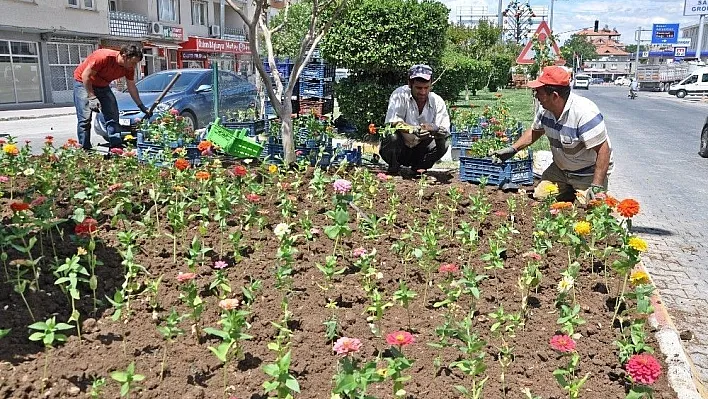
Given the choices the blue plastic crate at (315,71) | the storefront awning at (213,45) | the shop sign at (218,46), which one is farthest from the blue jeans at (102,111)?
the shop sign at (218,46)

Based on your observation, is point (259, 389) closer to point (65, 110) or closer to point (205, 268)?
point (205, 268)

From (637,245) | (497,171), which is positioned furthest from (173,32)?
(637,245)

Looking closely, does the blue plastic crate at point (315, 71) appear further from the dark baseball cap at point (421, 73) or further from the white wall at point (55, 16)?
the white wall at point (55, 16)

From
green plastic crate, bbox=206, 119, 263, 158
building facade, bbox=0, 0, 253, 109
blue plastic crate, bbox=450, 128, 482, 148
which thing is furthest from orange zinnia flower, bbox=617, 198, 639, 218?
building facade, bbox=0, 0, 253, 109

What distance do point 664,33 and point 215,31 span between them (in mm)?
78677

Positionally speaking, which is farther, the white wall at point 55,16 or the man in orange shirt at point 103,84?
the white wall at point 55,16

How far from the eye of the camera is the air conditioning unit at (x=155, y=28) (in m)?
34.7

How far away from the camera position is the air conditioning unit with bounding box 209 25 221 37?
142 ft

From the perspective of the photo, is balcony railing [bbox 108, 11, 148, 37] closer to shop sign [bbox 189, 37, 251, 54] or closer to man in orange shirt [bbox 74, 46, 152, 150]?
shop sign [bbox 189, 37, 251, 54]

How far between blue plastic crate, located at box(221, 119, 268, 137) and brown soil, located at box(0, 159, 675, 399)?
4.55m

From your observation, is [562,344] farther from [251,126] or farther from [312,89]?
[312,89]

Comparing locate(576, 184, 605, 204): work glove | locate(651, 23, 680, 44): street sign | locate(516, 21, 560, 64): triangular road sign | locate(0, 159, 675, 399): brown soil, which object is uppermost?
locate(651, 23, 680, 44): street sign

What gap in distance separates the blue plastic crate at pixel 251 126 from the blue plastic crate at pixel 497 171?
3.56 metres

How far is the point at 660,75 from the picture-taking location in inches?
2445
